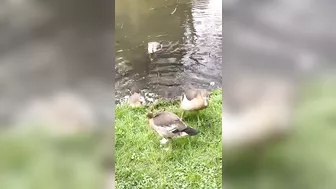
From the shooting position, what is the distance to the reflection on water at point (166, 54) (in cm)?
158

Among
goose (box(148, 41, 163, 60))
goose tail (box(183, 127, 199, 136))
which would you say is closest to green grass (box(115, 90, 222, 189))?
goose tail (box(183, 127, 199, 136))

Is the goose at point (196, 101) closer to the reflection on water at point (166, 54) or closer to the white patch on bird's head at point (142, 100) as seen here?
the reflection on water at point (166, 54)

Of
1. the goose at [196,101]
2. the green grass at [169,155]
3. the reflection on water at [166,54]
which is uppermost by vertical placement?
the reflection on water at [166,54]

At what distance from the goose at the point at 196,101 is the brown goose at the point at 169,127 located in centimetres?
5

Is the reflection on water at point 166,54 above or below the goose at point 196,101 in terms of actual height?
above

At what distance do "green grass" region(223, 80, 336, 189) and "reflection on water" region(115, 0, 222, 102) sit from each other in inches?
13.1

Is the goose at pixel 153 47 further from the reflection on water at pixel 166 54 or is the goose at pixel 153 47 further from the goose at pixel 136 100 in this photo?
the goose at pixel 136 100

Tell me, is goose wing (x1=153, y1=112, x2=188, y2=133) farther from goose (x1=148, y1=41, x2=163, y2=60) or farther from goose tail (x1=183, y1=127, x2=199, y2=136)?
goose (x1=148, y1=41, x2=163, y2=60)

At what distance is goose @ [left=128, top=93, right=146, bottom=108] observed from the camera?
5.22 ft

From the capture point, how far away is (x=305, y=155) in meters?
1.52

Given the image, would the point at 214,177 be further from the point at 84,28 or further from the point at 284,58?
the point at 84,28

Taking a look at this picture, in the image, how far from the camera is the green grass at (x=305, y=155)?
1498mm

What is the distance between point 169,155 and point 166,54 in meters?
0.39

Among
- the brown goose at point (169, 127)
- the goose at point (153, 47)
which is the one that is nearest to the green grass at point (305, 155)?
the brown goose at point (169, 127)
